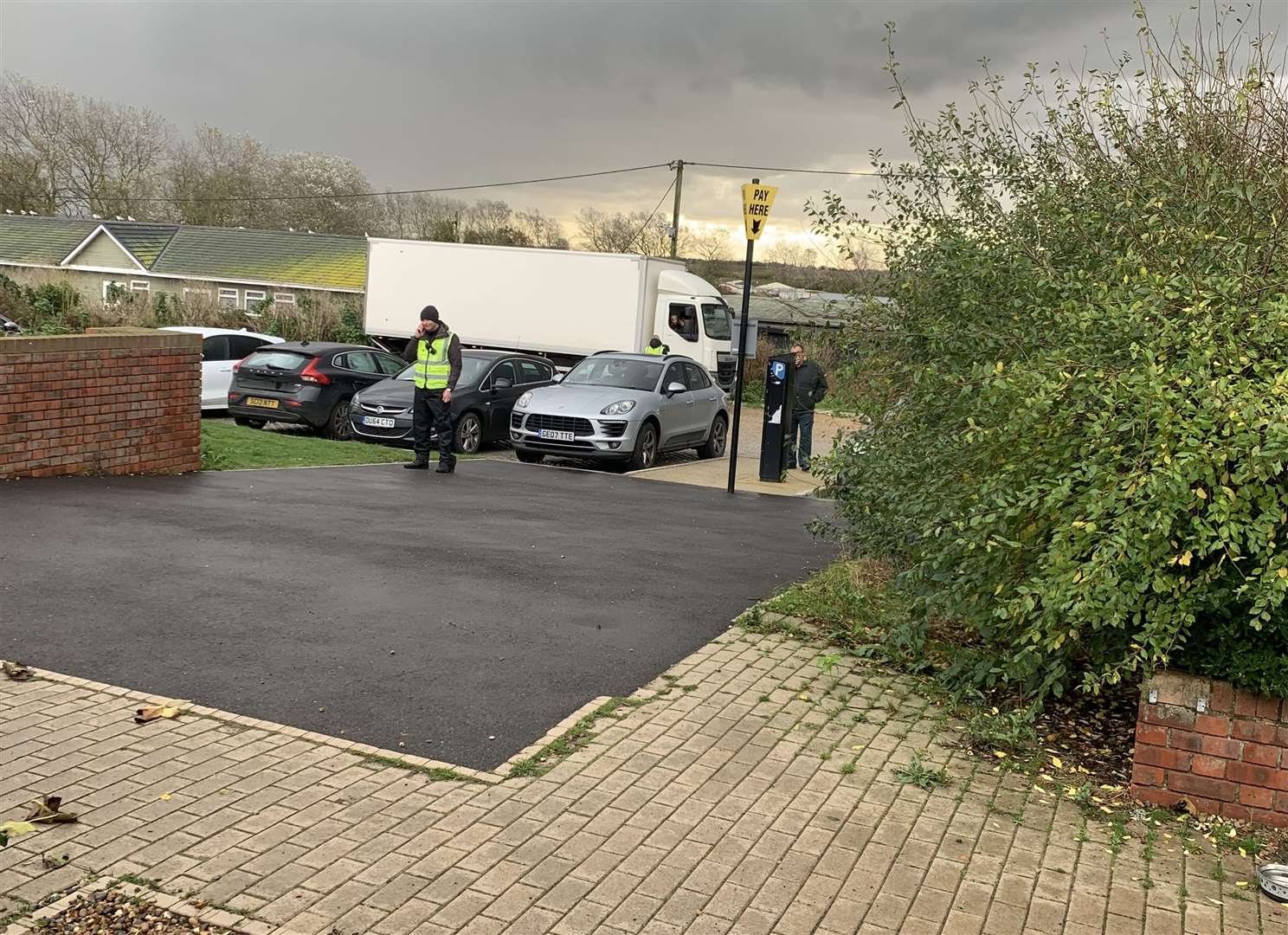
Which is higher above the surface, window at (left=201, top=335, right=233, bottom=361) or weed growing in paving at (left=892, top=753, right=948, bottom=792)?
window at (left=201, top=335, right=233, bottom=361)

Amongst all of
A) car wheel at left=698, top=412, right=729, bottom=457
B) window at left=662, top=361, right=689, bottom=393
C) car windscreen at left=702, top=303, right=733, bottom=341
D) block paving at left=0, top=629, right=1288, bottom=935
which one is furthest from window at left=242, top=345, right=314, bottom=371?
car windscreen at left=702, top=303, right=733, bottom=341

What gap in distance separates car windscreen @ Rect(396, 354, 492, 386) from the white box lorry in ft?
41.0

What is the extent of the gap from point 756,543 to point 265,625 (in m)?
5.25

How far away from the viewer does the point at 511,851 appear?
4.00 metres

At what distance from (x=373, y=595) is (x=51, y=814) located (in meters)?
3.37

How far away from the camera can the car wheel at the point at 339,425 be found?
1900cm

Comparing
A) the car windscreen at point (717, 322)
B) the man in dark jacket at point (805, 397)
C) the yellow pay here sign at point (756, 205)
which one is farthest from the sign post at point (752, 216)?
the car windscreen at point (717, 322)

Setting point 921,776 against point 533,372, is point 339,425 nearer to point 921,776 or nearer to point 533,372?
point 533,372

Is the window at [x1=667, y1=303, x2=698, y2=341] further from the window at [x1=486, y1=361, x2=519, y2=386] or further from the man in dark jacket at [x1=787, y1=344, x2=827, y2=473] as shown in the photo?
the man in dark jacket at [x1=787, y1=344, x2=827, y2=473]

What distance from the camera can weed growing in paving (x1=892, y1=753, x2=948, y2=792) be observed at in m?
4.80

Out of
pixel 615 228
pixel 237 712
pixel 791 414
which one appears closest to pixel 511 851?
pixel 237 712

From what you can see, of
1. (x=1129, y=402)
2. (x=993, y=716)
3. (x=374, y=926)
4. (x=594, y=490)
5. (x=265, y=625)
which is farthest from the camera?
(x=594, y=490)

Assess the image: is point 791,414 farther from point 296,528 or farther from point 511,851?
point 511,851

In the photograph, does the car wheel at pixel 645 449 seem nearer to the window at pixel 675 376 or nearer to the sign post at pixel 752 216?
the window at pixel 675 376
